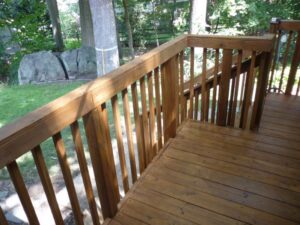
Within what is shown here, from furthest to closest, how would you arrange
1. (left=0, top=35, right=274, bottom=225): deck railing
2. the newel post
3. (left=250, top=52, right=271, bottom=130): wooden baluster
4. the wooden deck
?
(left=250, top=52, right=271, bottom=130): wooden baluster < the newel post < the wooden deck < (left=0, top=35, right=274, bottom=225): deck railing

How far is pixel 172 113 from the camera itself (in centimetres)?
253

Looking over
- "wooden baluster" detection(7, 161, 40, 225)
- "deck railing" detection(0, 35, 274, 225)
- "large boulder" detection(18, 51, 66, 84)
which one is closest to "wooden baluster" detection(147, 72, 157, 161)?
"deck railing" detection(0, 35, 274, 225)

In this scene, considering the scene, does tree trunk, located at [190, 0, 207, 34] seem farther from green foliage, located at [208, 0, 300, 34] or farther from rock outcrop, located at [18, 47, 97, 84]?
rock outcrop, located at [18, 47, 97, 84]

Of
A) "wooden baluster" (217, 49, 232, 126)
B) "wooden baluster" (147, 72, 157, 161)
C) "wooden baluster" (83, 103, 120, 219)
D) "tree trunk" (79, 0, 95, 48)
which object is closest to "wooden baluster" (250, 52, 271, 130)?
"wooden baluster" (217, 49, 232, 126)

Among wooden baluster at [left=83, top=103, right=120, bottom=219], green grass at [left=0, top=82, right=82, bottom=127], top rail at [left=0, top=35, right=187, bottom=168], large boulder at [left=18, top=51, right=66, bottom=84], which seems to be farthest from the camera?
large boulder at [left=18, top=51, right=66, bottom=84]

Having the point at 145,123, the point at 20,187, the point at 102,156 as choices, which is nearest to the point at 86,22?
the point at 145,123

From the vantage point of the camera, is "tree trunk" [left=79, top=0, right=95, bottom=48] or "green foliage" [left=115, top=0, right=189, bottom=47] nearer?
"tree trunk" [left=79, top=0, right=95, bottom=48]

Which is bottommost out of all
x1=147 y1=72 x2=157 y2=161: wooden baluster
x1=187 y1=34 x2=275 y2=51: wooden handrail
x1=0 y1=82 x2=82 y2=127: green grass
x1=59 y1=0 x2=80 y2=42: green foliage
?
Result: x1=0 y1=82 x2=82 y2=127: green grass

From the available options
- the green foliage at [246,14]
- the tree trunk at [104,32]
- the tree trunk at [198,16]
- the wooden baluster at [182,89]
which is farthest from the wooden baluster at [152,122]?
the green foliage at [246,14]

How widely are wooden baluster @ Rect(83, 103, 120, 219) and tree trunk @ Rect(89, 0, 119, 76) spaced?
4978 mm

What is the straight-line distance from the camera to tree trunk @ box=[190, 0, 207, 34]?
676cm

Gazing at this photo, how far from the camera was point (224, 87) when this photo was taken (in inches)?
104

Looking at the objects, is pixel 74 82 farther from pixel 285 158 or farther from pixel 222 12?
pixel 285 158

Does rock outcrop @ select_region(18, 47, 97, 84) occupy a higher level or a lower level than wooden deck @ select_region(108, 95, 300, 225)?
lower
